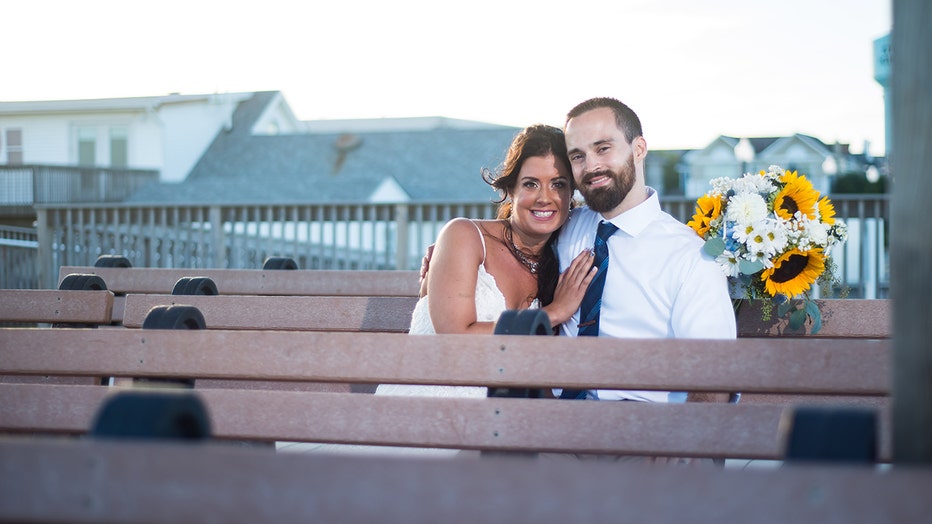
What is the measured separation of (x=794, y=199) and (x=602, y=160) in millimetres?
629

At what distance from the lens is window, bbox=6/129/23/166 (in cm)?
3600

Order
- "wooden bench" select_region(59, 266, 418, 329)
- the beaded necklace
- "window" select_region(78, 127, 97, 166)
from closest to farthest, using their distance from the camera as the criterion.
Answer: the beaded necklace → "wooden bench" select_region(59, 266, 418, 329) → "window" select_region(78, 127, 97, 166)

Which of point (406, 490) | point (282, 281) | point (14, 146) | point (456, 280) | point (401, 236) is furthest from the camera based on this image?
point (14, 146)

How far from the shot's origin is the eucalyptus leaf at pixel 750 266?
11.6 ft

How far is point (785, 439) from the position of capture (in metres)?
1.52

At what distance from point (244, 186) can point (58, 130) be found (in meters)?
6.22

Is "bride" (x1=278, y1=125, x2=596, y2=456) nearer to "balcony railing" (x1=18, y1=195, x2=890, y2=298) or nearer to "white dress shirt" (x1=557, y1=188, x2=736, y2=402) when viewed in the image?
"white dress shirt" (x1=557, y1=188, x2=736, y2=402)

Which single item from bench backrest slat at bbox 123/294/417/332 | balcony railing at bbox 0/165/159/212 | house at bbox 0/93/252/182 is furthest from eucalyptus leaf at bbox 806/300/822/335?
house at bbox 0/93/252/182

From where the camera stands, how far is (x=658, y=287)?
11.9 feet

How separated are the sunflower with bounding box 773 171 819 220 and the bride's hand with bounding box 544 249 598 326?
0.62 metres

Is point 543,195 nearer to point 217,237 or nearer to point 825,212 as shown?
point 825,212

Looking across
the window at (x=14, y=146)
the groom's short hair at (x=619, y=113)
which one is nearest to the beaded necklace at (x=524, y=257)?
the groom's short hair at (x=619, y=113)

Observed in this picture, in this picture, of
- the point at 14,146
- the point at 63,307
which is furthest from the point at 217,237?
the point at 14,146

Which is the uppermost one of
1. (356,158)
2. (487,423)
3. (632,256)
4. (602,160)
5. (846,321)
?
(356,158)
